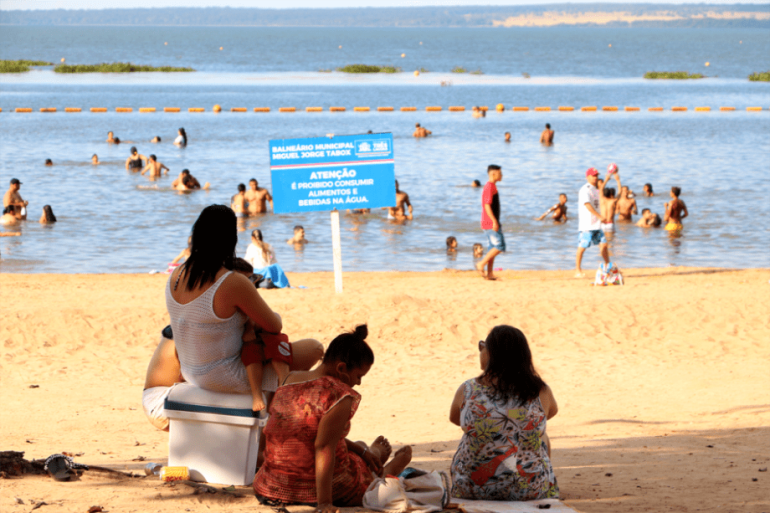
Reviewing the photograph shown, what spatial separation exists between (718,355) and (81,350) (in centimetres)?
682

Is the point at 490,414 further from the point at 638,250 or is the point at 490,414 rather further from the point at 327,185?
the point at 638,250

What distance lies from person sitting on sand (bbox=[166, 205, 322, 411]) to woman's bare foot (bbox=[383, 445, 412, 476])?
2.41ft

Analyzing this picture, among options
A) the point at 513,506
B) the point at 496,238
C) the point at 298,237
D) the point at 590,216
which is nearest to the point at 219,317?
the point at 513,506

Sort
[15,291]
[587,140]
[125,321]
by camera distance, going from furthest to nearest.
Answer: [587,140], [15,291], [125,321]

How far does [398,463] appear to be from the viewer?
177 inches

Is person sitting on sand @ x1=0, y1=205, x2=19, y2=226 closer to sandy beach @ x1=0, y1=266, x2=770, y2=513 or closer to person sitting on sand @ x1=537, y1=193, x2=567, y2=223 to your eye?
sandy beach @ x1=0, y1=266, x2=770, y2=513

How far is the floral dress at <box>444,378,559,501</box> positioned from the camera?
13.8ft

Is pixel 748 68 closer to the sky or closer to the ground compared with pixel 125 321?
closer to the sky

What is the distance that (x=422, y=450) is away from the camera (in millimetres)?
6098

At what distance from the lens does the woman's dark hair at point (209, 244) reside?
13.8 feet

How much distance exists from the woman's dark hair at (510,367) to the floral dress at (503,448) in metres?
0.04

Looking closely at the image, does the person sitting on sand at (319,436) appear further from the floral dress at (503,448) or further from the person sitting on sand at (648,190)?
the person sitting on sand at (648,190)

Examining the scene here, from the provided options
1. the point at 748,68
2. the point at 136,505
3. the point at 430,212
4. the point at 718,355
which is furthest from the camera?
the point at 748,68

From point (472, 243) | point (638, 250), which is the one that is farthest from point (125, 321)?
point (638, 250)
